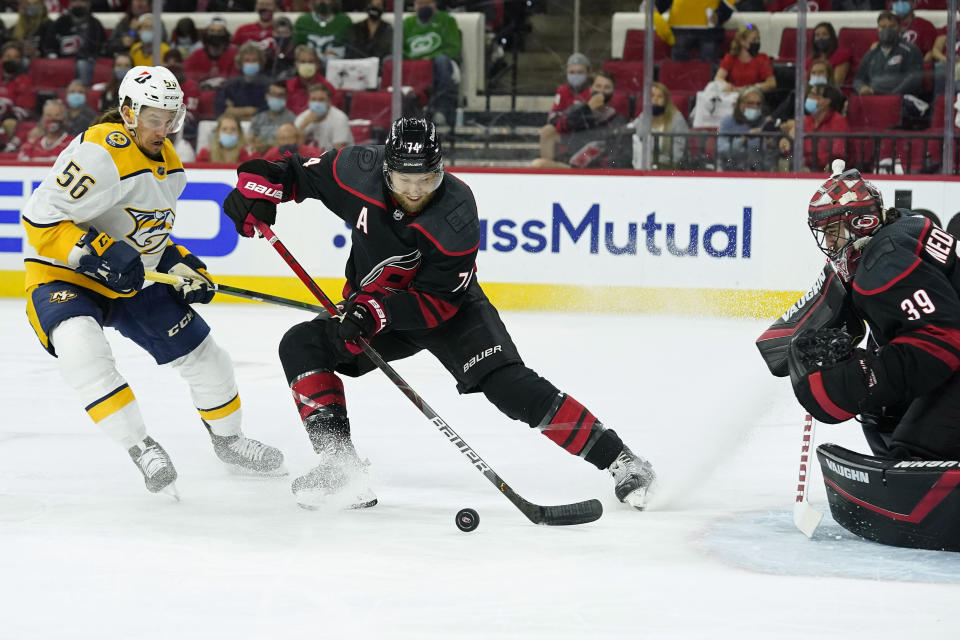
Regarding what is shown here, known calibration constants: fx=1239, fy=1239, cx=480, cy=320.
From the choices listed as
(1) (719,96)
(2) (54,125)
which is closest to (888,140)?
(1) (719,96)

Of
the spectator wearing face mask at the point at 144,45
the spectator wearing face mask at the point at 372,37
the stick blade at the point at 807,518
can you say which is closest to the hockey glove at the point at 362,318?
the stick blade at the point at 807,518

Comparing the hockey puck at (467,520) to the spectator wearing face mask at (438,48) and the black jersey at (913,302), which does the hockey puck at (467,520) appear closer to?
the black jersey at (913,302)

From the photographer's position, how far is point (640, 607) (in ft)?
7.93

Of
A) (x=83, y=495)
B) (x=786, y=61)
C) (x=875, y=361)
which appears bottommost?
(x=83, y=495)

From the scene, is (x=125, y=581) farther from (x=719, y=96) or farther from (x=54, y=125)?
(x=54, y=125)

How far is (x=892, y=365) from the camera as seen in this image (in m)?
2.66

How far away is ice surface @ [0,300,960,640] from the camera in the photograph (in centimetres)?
234

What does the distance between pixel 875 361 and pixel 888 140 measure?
458cm

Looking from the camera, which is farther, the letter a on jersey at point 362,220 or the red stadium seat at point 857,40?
the red stadium seat at point 857,40

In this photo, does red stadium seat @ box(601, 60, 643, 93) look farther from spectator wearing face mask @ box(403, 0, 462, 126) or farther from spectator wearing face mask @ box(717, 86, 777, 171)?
spectator wearing face mask @ box(403, 0, 462, 126)

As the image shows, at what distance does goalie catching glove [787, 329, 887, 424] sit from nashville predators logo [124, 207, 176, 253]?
67.7 inches

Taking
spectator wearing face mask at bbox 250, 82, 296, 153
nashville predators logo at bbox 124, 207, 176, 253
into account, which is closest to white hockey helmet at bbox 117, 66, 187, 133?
nashville predators logo at bbox 124, 207, 176, 253

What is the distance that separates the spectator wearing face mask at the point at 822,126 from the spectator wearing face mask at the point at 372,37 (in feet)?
7.82

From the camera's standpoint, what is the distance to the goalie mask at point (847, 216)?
273 centimetres
